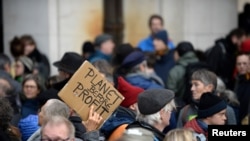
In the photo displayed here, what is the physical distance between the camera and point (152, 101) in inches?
384

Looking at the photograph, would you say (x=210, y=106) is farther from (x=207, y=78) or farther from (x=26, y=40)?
(x=26, y=40)

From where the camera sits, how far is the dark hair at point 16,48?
1575 cm

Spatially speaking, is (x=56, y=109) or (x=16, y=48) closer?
(x=56, y=109)

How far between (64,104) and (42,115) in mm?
230

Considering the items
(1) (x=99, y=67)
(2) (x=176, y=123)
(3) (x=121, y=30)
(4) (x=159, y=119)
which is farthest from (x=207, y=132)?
(3) (x=121, y=30)

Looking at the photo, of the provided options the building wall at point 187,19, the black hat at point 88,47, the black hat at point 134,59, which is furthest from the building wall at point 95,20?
the black hat at point 134,59

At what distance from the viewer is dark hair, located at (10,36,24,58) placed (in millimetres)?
15750

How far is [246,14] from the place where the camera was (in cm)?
1905

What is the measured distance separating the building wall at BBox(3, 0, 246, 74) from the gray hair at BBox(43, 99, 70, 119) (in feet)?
21.6

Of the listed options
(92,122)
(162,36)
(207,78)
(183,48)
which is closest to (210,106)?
(207,78)

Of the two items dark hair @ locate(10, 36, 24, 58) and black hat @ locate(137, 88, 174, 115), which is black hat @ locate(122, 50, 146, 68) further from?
dark hair @ locate(10, 36, 24, 58)

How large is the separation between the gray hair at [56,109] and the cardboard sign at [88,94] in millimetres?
89

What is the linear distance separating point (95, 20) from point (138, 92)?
262 inches

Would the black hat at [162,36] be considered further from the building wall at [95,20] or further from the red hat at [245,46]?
the building wall at [95,20]
